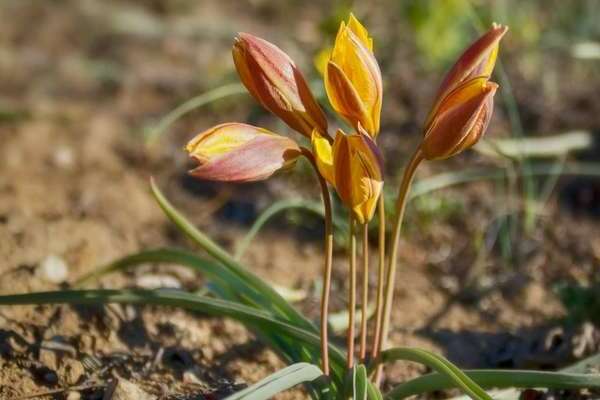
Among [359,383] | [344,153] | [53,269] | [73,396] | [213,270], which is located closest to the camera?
[344,153]

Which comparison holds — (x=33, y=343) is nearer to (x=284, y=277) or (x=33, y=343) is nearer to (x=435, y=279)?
(x=284, y=277)

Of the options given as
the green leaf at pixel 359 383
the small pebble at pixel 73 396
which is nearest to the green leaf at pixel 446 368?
the green leaf at pixel 359 383

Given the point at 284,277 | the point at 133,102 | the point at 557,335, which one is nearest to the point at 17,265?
the point at 284,277

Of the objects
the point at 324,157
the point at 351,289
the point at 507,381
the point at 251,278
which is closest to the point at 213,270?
the point at 251,278

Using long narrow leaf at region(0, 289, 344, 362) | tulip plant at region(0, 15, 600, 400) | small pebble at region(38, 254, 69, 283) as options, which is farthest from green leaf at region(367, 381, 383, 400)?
small pebble at region(38, 254, 69, 283)

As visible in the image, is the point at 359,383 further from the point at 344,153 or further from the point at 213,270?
the point at 213,270
